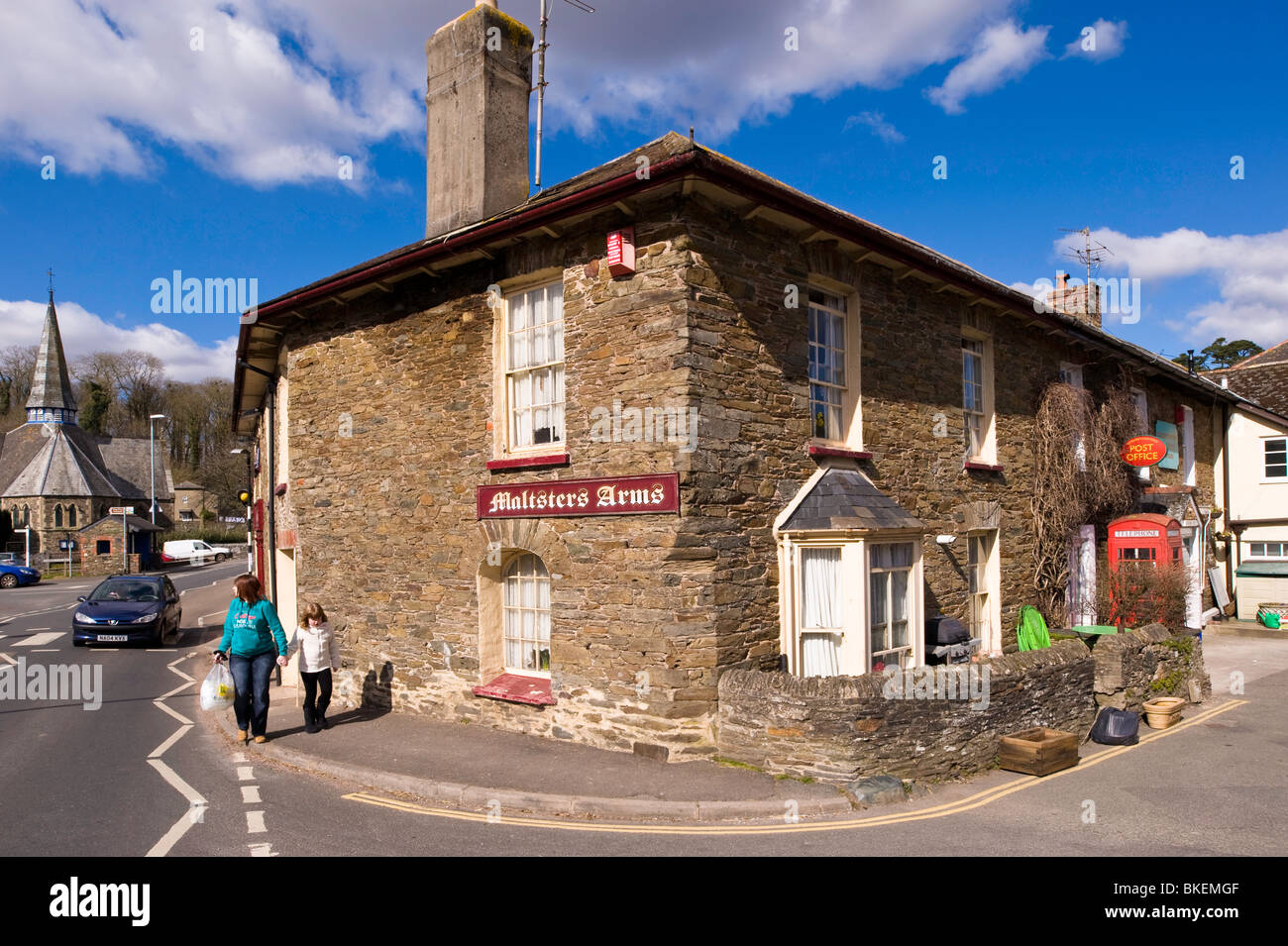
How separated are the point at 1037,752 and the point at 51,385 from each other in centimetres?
6570

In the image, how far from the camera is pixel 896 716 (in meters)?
7.62

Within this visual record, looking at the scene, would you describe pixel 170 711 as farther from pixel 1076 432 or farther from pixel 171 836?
pixel 1076 432

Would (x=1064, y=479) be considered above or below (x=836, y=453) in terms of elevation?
below

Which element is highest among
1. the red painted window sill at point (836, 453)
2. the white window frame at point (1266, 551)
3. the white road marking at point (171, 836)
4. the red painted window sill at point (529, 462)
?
the red painted window sill at point (836, 453)

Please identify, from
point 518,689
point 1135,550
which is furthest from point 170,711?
point 1135,550

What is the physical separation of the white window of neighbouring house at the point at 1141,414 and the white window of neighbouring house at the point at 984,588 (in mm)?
7015

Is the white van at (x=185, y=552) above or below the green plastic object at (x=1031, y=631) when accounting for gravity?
below

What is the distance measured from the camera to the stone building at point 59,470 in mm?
50344

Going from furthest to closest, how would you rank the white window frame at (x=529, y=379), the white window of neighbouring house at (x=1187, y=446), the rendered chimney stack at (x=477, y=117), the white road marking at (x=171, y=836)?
the white window of neighbouring house at (x=1187, y=446)
the rendered chimney stack at (x=477, y=117)
the white window frame at (x=529, y=379)
the white road marking at (x=171, y=836)

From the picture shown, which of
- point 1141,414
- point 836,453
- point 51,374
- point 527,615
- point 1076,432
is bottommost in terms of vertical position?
point 527,615

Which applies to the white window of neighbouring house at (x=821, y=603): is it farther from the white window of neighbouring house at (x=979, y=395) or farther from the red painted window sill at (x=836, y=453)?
Answer: the white window of neighbouring house at (x=979, y=395)

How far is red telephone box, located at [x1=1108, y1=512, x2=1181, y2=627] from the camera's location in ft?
49.0

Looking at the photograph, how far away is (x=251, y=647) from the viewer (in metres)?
9.21
